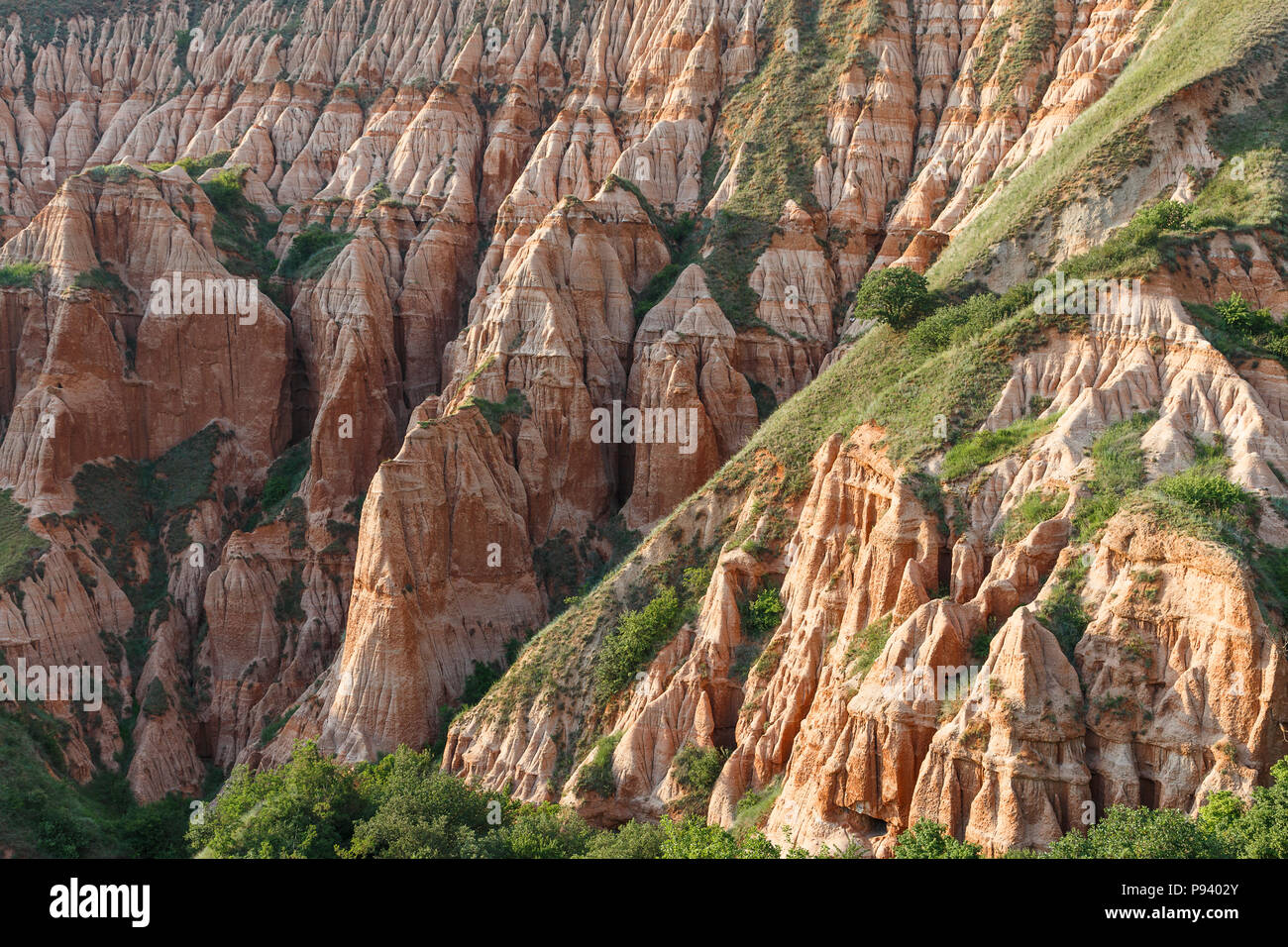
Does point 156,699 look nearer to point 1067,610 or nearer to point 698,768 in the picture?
point 698,768

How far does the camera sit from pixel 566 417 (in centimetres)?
5747

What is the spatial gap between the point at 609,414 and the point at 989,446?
→ 88.6 feet

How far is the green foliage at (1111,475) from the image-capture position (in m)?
30.5

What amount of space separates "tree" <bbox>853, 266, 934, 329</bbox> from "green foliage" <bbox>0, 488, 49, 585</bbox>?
40573 millimetres

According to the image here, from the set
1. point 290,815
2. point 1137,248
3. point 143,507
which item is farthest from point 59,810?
point 1137,248

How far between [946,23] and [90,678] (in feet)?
196

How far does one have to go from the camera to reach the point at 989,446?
114 feet

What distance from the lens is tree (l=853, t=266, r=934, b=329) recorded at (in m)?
43.7

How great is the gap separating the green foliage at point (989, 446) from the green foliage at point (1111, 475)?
2.19 metres

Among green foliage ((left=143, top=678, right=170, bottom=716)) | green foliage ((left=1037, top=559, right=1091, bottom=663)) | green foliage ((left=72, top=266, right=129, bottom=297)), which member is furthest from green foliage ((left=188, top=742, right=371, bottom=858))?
green foliage ((left=72, top=266, right=129, bottom=297))

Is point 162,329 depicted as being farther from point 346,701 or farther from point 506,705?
point 506,705

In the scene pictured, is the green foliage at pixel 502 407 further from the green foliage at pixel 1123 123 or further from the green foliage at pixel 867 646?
the green foliage at pixel 867 646

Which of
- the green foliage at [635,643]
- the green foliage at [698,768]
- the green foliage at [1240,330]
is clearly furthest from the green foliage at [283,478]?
the green foliage at [1240,330]

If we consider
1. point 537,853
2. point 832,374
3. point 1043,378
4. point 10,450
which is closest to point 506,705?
point 537,853
